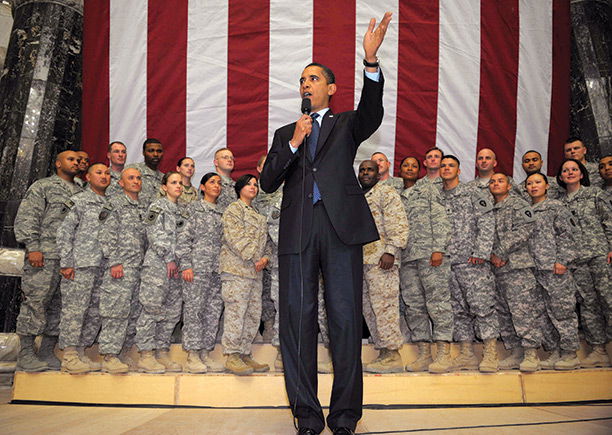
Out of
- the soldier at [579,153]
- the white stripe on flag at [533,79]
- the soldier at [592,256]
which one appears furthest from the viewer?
the white stripe on flag at [533,79]

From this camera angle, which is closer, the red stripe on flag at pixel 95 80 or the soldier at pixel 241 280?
the soldier at pixel 241 280

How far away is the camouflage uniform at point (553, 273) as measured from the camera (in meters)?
4.35

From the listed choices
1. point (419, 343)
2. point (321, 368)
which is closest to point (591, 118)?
point (419, 343)

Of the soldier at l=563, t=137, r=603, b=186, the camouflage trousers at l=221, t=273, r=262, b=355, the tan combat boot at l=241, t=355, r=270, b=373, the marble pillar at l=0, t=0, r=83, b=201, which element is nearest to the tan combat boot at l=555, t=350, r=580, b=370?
the soldier at l=563, t=137, r=603, b=186

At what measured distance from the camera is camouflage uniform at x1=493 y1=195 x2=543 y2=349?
428cm

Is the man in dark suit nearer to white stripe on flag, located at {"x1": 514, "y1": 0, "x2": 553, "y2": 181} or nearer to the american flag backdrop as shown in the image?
the american flag backdrop

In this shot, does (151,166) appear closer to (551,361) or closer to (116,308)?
(116,308)

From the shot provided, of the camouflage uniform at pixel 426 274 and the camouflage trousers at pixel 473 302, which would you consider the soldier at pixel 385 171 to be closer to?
the camouflage uniform at pixel 426 274

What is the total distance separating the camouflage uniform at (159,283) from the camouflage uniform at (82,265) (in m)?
0.38

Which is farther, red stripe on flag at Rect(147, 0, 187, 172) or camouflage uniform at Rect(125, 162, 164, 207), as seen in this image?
red stripe on flag at Rect(147, 0, 187, 172)

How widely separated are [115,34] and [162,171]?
146 centimetres

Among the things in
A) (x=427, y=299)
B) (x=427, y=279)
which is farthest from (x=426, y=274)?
(x=427, y=299)

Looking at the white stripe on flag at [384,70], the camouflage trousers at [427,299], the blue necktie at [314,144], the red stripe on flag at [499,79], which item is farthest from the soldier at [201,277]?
the red stripe on flag at [499,79]

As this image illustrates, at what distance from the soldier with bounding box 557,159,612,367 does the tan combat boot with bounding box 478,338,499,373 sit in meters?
0.78
